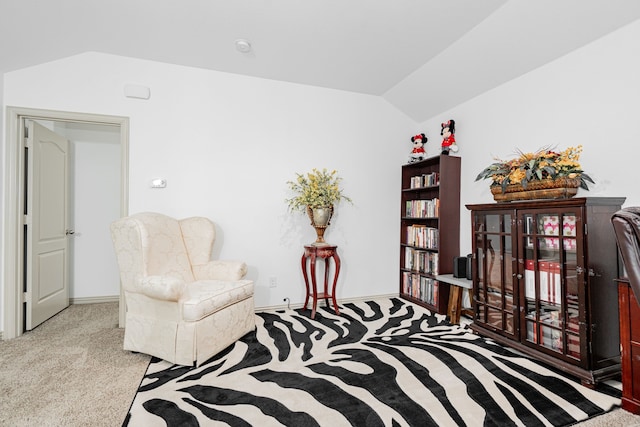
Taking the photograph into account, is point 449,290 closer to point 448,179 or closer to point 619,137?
point 448,179

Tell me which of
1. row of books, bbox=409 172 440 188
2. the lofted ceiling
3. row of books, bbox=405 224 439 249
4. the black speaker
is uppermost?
the lofted ceiling

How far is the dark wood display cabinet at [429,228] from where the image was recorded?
3.25 m

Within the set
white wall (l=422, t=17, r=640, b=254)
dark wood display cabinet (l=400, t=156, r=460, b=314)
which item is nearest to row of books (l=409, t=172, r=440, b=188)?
dark wood display cabinet (l=400, t=156, r=460, b=314)

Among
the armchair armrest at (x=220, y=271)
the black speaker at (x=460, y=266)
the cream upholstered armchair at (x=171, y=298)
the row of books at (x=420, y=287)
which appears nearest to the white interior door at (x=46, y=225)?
the cream upholstered armchair at (x=171, y=298)

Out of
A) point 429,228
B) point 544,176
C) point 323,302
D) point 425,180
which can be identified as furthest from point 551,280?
point 323,302

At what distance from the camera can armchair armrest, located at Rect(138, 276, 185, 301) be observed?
6.65 ft

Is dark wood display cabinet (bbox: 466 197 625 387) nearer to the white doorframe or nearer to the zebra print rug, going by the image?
the zebra print rug

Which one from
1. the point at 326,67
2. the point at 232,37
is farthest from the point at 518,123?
the point at 232,37

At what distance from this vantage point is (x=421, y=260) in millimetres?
3547

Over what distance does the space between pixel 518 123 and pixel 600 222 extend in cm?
120

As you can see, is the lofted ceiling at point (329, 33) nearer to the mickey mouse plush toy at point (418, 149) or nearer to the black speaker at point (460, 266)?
the mickey mouse plush toy at point (418, 149)

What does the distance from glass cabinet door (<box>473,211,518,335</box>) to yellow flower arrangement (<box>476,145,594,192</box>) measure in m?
0.29

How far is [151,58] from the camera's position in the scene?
2.95 m

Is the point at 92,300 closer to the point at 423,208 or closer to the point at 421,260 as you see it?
the point at 421,260
